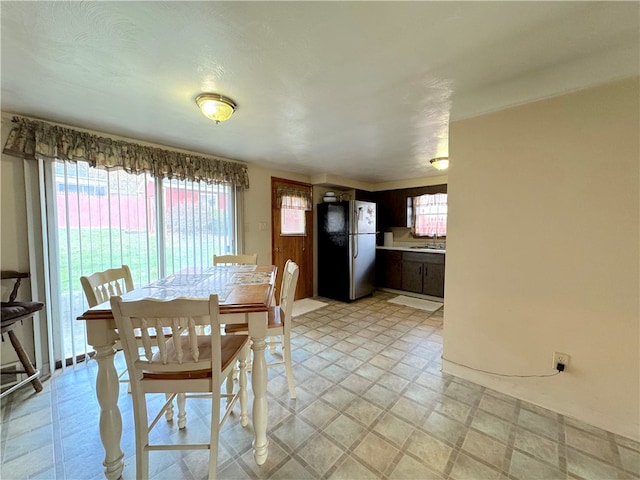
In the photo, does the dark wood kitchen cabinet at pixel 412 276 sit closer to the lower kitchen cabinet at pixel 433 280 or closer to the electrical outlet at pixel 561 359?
the lower kitchen cabinet at pixel 433 280

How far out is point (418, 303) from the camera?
13.9 feet

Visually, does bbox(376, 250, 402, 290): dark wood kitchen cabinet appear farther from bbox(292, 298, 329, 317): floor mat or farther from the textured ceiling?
the textured ceiling

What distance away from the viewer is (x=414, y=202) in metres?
→ 4.93

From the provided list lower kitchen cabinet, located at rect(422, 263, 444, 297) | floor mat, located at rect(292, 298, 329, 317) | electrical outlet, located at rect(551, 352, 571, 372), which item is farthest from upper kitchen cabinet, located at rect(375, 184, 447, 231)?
Answer: electrical outlet, located at rect(551, 352, 571, 372)

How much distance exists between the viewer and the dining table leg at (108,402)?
1254 mm

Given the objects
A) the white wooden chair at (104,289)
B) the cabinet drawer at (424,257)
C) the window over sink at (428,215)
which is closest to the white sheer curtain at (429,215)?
the window over sink at (428,215)

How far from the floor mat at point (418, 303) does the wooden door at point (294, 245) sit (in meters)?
1.56

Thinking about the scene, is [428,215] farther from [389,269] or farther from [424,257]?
[389,269]

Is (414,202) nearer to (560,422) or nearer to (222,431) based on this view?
(560,422)

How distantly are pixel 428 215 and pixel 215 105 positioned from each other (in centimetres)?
411

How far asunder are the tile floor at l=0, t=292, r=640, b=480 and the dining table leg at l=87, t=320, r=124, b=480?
0.31 feet

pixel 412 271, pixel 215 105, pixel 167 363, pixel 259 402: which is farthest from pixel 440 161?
pixel 167 363

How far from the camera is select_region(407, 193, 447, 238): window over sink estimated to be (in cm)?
465

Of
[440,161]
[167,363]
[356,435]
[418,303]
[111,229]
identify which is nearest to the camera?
[167,363]
